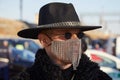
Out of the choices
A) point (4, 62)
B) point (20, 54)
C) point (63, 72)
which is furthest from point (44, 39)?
point (20, 54)

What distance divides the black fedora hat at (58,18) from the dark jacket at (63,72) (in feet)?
0.67

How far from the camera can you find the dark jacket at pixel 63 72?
2713mm

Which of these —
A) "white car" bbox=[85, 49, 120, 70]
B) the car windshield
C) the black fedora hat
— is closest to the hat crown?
the black fedora hat

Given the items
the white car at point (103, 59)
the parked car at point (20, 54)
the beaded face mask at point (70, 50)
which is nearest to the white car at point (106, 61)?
the white car at point (103, 59)

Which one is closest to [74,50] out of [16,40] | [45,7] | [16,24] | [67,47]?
[67,47]

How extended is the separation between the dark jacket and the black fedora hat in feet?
0.67

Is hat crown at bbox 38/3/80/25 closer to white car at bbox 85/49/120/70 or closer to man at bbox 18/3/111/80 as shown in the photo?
man at bbox 18/3/111/80

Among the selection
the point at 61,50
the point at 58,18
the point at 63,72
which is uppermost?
the point at 58,18

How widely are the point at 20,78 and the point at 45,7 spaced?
1.68 ft

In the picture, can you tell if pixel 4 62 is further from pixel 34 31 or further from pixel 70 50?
pixel 70 50

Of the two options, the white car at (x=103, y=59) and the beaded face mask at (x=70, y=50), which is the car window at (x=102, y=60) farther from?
the beaded face mask at (x=70, y=50)

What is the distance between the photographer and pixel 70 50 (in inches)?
104

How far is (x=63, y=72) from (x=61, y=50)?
0.15 meters

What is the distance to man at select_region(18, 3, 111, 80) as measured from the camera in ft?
8.83
